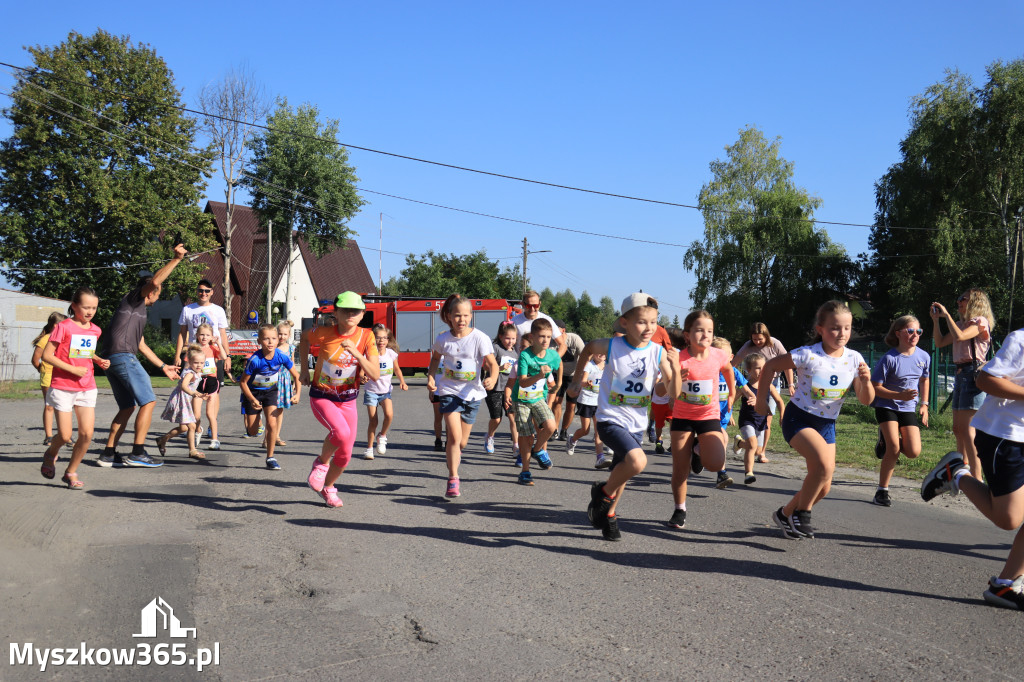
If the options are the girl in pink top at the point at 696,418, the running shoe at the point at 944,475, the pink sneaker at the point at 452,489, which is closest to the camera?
the running shoe at the point at 944,475

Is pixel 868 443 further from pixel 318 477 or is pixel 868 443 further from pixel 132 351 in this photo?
pixel 132 351

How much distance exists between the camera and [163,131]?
42312 mm

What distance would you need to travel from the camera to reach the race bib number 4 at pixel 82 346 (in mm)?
8055

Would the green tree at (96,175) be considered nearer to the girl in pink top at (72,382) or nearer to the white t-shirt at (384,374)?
the white t-shirt at (384,374)

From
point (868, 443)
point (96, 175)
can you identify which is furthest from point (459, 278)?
point (868, 443)

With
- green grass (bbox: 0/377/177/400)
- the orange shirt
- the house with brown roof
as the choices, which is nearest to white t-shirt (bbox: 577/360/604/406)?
the orange shirt

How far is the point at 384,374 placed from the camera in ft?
38.2

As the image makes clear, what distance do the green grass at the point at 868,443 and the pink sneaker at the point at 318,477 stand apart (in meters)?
7.09

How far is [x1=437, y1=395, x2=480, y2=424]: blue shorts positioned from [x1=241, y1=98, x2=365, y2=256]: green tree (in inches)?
1633

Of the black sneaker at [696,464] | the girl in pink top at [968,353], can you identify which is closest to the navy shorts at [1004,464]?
the girl in pink top at [968,353]

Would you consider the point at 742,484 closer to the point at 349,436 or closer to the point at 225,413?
the point at 349,436

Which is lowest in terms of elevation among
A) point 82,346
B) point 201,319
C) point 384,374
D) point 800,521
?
point 800,521

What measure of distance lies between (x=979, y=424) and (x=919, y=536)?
2.06 meters

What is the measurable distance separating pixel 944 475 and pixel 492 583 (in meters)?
2.99
